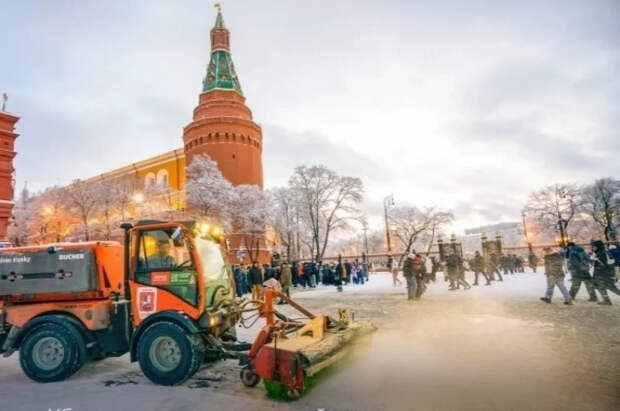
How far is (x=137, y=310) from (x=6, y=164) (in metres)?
26.4

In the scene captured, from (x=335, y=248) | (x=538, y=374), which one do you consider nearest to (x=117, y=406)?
(x=538, y=374)

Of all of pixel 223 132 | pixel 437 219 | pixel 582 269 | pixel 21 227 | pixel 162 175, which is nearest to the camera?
pixel 582 269

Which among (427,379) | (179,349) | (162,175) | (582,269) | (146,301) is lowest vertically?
(427,379)

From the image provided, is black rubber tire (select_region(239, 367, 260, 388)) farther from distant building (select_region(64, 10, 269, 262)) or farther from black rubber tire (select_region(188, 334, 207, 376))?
distant building (select_region(64, 10, 269, 262))

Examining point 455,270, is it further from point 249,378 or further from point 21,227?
point 21,227

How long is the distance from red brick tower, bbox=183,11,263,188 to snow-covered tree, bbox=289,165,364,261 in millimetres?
6917

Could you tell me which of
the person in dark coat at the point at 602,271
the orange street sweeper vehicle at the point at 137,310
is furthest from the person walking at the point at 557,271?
the orange street sweeper vehicle at the point at 137,310

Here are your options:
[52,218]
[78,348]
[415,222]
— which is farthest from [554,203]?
[52,218]

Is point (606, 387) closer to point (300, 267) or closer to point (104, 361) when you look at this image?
point (104, 361)

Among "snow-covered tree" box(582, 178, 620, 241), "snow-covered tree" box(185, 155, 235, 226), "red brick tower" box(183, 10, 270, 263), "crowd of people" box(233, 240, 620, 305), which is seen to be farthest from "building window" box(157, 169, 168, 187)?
"snow-covered tree" box(582, 178, 620, 241)

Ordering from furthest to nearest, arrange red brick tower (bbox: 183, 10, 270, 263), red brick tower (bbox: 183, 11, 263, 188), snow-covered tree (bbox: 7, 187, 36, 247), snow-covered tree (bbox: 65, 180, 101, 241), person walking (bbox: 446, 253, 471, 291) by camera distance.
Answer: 1. red brick tower (bbox: 183, 11, 263, 188)
2. red brick tower (bbox: 183, 10, 270, 263)
3. snow-covered tree (bbox: 7, 187, 36, 247)
4. snow-covered tree (bbox: 65, 180, 101, 241)
5. person walking (bbox: 446, 253, 471, 291)

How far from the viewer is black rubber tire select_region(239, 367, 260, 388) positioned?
520cm

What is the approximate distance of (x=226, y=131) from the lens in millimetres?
43656

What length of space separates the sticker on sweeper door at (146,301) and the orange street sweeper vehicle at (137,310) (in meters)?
0.02
